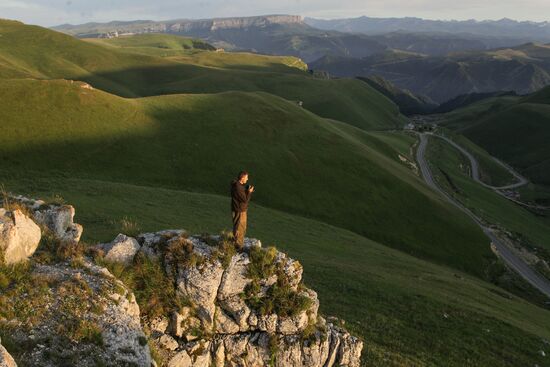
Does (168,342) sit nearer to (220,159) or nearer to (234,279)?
(234,279)

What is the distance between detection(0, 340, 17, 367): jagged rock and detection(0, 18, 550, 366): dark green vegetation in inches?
259

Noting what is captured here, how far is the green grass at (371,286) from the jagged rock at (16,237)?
1499cm

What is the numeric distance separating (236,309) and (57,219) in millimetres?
9919

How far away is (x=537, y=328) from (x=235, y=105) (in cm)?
7736

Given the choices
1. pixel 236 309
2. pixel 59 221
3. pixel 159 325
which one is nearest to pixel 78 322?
pixel 159 325

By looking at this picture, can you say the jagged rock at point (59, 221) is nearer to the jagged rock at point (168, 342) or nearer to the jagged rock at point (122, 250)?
the jagged rock at point (122, 250)

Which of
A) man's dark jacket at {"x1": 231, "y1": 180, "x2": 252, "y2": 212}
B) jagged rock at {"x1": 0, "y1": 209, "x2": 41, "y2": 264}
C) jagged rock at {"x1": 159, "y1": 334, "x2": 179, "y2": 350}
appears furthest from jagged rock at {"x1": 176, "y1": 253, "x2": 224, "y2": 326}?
jagged rock at {"x1": 0, "y1": 209, "x2": 41, "y2": 264}

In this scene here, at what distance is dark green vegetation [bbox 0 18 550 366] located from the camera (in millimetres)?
31688

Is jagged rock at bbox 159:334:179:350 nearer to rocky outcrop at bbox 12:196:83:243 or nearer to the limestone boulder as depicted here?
the limestone boulder

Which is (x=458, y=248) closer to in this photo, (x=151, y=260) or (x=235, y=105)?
(x=235, y=105)

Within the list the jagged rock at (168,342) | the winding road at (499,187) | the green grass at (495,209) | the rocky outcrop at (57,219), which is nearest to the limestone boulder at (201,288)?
the jagged rock at (168,342)

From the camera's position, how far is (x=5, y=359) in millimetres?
10594

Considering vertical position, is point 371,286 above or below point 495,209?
above

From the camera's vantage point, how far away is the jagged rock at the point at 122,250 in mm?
17866
